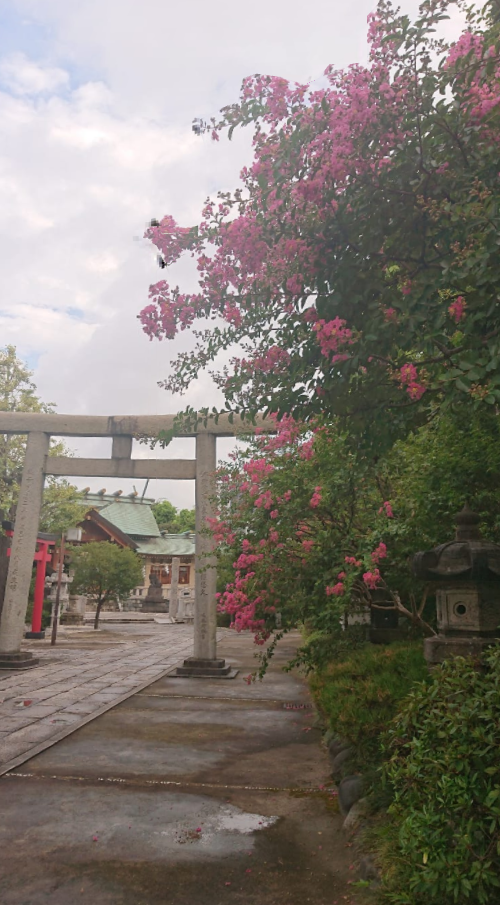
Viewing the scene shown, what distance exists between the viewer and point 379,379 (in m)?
3.90

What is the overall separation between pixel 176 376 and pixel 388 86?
2760 mm

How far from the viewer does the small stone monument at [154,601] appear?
115 ft

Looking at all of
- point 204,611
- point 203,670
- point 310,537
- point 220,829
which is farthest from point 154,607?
point 220,829

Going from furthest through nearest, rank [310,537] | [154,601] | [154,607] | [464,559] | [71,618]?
[154,601] → [154,607] → [71,618] → [310,537] → [464,559]

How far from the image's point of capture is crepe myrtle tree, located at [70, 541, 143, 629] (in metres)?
22.4

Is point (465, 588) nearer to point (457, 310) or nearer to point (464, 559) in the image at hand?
point (464, 559)

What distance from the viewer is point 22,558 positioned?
11.4 m

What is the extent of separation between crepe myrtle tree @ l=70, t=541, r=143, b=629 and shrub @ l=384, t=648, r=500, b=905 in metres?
20.5

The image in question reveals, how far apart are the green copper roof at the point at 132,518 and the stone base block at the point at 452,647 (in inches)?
1445

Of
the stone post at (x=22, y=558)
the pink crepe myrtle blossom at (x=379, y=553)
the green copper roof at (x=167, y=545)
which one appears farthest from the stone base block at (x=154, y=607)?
the pink crepe myrtle blossom at (x=379, y=553)

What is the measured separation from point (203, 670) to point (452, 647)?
7.18 m

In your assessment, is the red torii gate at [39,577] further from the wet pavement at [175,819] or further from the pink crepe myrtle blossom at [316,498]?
the pink crepe myrtle blossom at [316,498]

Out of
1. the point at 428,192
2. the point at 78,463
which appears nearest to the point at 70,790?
the point at 428,192

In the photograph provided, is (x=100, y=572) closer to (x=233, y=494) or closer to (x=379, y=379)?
(x=233, y=494)
